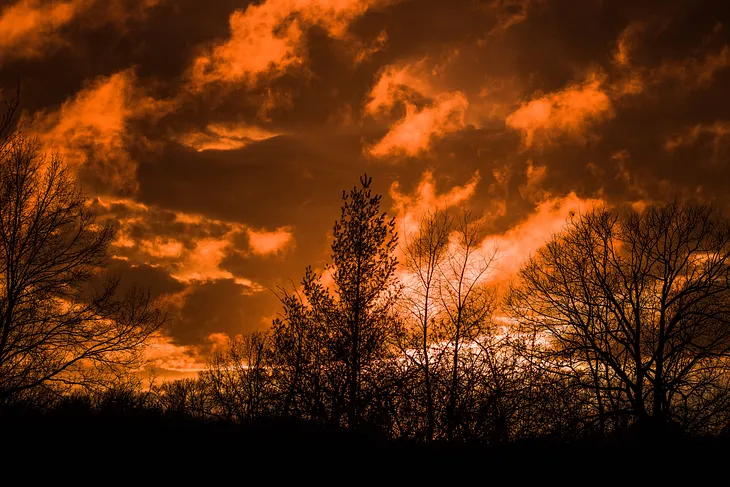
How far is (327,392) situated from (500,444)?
820cm

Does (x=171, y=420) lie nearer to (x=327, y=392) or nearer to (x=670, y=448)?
(x=327, y=392)

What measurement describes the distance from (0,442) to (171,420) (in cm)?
244

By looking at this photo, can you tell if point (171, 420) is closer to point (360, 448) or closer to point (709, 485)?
point (360, 448)

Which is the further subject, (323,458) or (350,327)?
(350,327)

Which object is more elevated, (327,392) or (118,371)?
(118,371)

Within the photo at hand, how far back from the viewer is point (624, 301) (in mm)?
23844

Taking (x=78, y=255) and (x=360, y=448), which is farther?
(x=78, y=255)

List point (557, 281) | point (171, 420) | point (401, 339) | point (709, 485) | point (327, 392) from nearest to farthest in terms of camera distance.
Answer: point (709, 485)
point (171, 420)
point (327, 392)
point (401, 339)
point (557, 281)

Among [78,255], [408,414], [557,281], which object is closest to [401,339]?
[408,414]

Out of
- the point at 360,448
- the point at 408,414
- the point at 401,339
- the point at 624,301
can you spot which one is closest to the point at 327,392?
the point at 408,414

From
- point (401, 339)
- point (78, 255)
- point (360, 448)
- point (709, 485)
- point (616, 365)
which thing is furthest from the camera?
point (616, 365)

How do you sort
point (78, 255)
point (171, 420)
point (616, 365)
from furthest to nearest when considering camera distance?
point (616, 365)
point (78, 255)
point (171, 420)

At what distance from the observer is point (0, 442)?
7090 millimetres

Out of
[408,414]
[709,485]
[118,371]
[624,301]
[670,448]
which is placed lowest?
[709,485]
